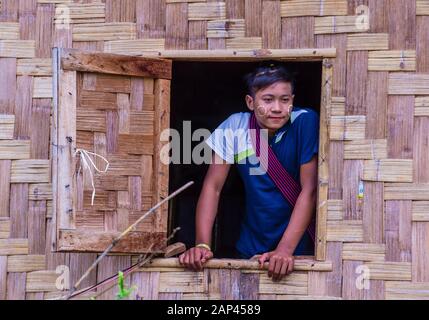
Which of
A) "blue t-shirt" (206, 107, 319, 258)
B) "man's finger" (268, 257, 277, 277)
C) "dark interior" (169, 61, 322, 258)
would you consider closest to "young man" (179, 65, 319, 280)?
"blue t-shirt" (206, 107, 319, 258)

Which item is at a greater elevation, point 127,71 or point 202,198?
point 127,71

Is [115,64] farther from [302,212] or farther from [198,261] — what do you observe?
[302,212]

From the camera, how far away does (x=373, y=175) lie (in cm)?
554

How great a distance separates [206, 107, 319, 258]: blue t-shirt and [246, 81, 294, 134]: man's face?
83mm

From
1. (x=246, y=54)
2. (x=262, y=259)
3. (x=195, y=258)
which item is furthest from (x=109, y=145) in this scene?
(x=262, y=259)

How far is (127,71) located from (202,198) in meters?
0.89

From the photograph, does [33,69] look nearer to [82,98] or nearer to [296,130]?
[82,98]

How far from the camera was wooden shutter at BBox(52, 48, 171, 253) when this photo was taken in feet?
17.1

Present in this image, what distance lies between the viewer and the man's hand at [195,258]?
219 inches

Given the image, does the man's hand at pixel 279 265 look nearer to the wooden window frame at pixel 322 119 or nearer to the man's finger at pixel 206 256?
the wooden window frame at pixel 322 119

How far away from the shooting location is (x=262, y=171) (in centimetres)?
608

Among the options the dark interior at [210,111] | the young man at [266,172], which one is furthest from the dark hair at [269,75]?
the dark interior at [210,111]

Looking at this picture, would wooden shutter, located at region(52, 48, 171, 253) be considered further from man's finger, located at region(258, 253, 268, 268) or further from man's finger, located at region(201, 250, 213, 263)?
man's finger, located at region(258, 253, 268, 268)

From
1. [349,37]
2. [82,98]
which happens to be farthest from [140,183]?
[349,37]
